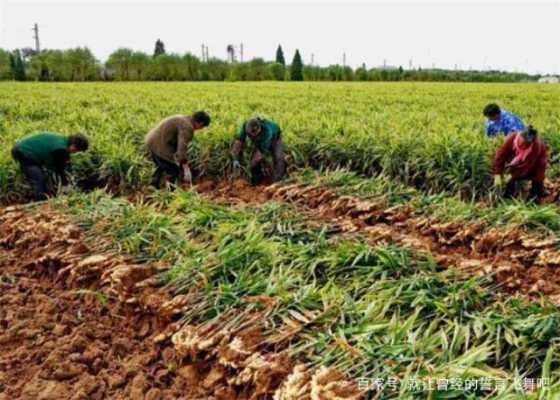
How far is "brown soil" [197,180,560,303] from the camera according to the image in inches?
140

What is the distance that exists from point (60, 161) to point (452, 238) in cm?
417

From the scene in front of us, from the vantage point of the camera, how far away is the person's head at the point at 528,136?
517 centimetres

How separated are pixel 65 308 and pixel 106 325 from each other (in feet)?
1.35

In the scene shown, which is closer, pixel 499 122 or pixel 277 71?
pixel 499 122

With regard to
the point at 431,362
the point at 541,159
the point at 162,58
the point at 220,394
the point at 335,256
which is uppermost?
the point at 162,58

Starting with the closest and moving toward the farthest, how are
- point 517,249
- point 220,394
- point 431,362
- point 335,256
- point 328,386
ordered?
A: 1. point 328,386
2. point 431,362
3. point 220,394
4. point 335,256
5. point 517,249

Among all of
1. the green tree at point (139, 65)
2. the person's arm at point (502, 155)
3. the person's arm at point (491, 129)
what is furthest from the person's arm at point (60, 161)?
the green tree at point (139, 65)

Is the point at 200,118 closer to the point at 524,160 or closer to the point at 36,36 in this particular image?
the point at 524,160

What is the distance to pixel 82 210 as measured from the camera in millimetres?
4633

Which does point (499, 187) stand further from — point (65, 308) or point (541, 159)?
point (65, 308)

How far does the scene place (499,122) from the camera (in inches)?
263

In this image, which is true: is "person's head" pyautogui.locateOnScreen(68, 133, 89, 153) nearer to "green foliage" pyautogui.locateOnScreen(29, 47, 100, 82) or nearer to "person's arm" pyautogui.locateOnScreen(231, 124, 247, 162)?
"person's arm" pyautogui.locateOnScreen(231, 124, 247, 162)

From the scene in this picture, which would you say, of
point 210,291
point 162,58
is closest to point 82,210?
point 210,291

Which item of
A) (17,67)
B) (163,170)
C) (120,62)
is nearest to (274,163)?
(163,170)
